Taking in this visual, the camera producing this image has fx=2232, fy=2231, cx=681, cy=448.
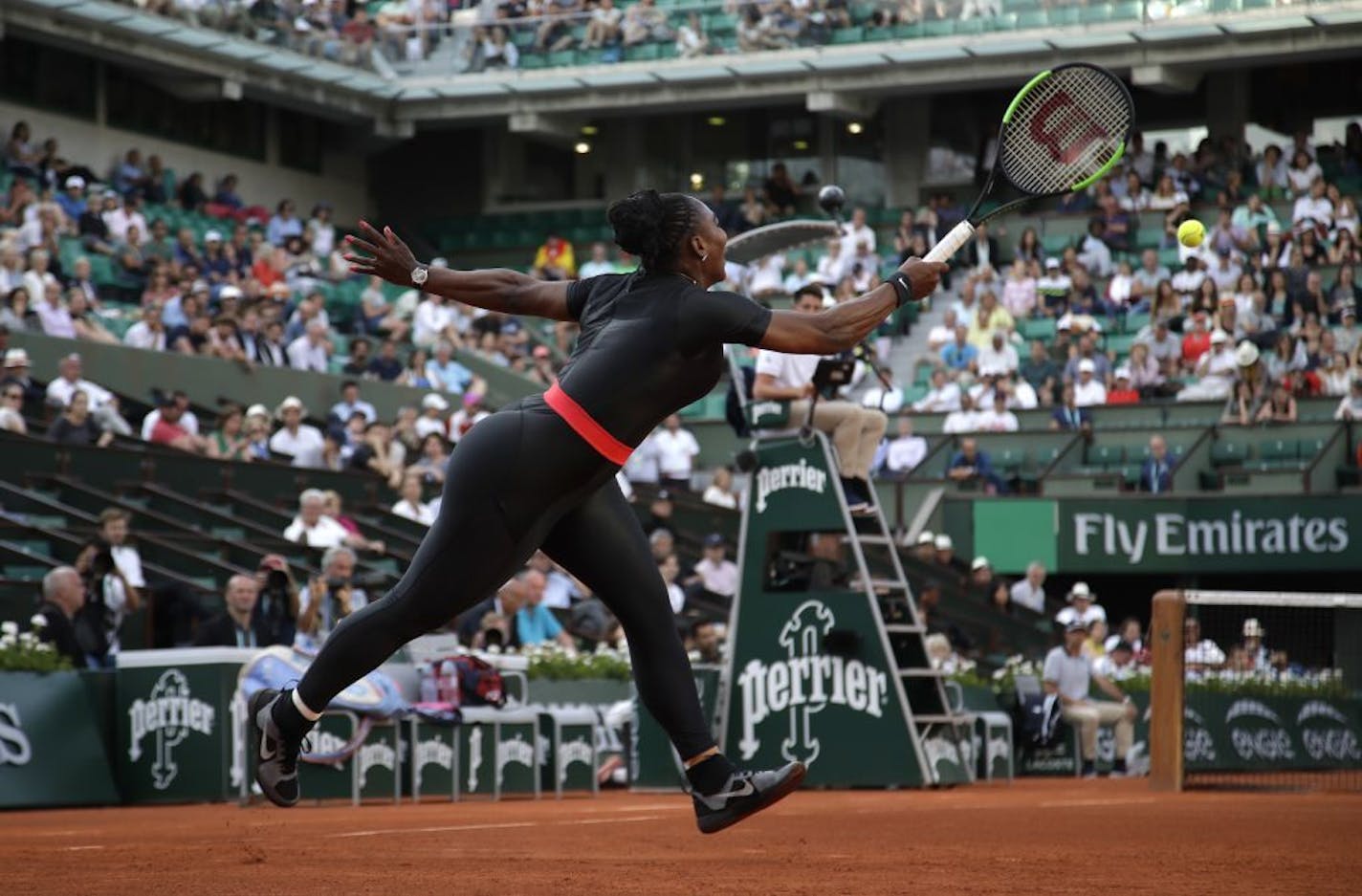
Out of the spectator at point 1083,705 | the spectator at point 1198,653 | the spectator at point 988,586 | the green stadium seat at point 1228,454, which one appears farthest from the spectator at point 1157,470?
the spectator at point 1198,653

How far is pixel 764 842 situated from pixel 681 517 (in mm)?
15338

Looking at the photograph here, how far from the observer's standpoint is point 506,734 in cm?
1636

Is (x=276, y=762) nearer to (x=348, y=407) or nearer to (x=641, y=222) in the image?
(x=641, y=222)

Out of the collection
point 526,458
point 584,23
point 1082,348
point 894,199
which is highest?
point 584,23

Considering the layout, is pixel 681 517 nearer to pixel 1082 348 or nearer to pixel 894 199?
pixel 1082 348

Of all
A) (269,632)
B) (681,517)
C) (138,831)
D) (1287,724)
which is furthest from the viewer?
(681,517)

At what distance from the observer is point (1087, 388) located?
90.7ft

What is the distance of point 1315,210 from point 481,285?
2416 centimetres

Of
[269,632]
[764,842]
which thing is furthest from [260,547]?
[764,842]

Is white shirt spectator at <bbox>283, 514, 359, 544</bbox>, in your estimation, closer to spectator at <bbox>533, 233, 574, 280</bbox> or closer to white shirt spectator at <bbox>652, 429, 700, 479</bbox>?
white shirt spectator at <bbox>652, 429, 700, 479</bbox>

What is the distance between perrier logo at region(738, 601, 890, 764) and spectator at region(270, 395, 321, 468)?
8.06 m

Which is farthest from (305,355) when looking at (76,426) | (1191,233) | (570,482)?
(570,482)

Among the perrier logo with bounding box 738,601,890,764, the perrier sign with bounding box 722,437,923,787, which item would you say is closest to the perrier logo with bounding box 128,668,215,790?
the perrier sign with bounding box 722,437,923,787

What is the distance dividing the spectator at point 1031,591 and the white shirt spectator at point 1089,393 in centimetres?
271
